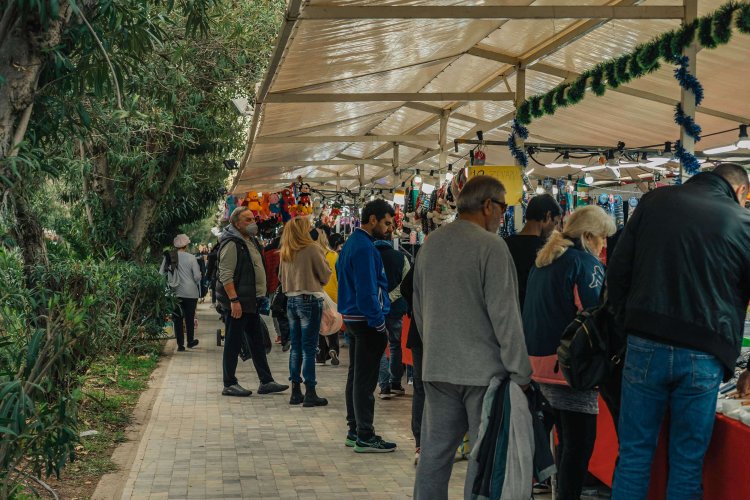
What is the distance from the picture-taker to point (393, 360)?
9.88 meters

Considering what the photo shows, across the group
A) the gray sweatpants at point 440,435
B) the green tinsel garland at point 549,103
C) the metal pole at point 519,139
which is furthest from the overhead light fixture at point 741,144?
the gray sweatpants at point 440,435

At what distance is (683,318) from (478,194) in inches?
46.6

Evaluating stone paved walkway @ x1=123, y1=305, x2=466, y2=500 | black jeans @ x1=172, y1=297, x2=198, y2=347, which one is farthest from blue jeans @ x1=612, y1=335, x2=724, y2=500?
black jeans @ x1=172, y1=297, x2=198, y2=347

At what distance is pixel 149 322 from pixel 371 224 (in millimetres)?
7242

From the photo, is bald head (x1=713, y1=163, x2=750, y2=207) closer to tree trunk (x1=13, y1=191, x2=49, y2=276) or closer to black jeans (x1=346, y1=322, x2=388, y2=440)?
black jeans (x1=346, y1=322, x2=388, y2=440)

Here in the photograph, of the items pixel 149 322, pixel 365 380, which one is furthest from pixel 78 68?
pixel 149 322

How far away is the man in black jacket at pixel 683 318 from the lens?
3.86m

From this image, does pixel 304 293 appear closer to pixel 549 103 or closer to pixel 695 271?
pixel 549 103

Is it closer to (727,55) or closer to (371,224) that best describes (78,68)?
(371,224)

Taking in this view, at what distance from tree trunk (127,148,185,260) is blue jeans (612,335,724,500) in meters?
11.5

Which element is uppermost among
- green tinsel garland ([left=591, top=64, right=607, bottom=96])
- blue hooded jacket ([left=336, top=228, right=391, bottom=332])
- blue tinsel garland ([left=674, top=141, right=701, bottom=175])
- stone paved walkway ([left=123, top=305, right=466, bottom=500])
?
green tinsel garland ([left=591, top=64, right=607, bottom=96])

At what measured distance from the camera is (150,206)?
14.9m

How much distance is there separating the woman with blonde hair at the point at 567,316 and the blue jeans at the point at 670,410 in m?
0.80

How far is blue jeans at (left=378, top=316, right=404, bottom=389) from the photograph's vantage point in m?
9.39
